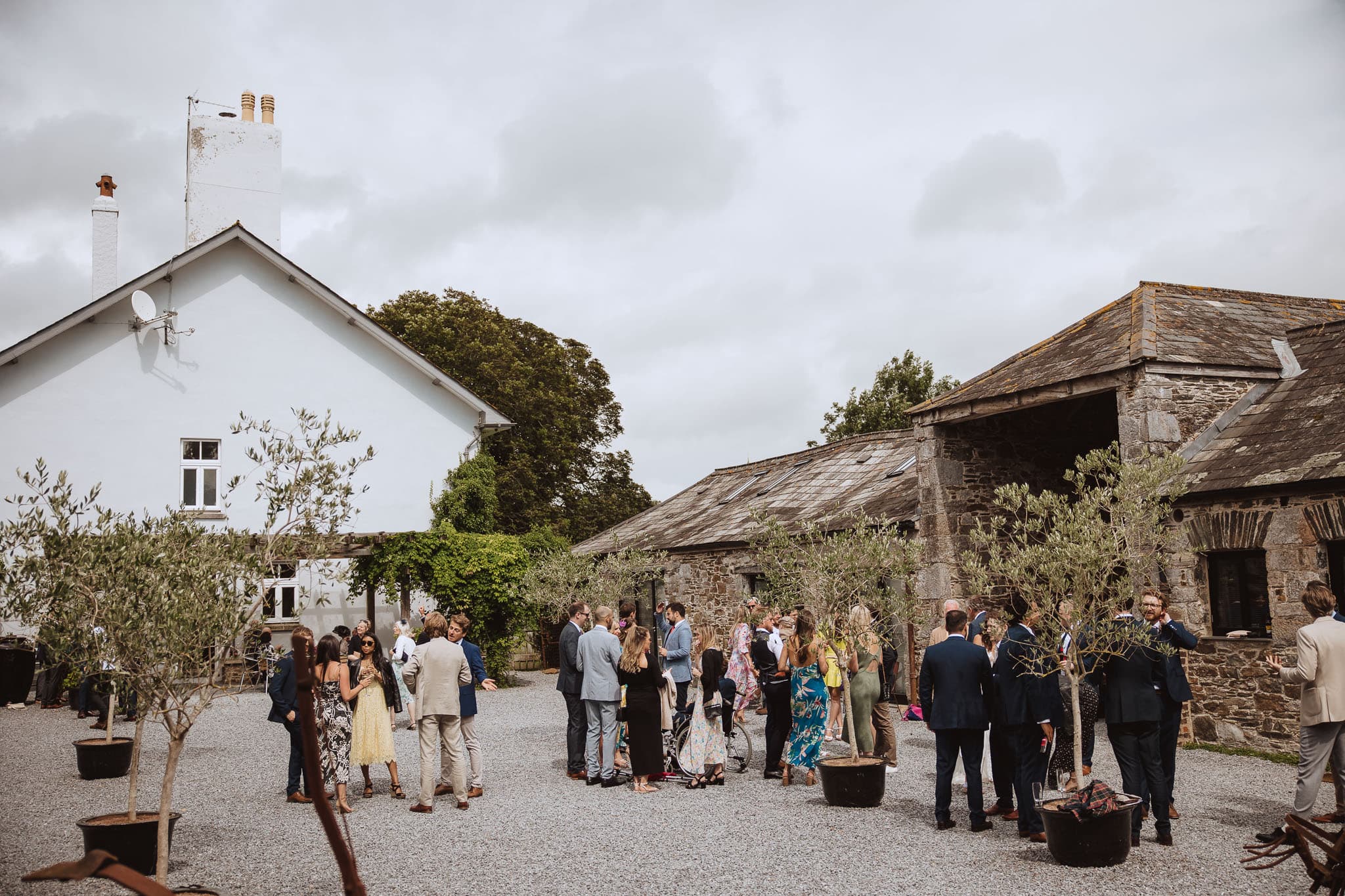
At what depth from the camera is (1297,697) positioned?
1118 cm

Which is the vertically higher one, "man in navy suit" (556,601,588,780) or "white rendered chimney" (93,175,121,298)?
"white rendered chimney" (93,175,121,298)

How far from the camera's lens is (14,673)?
64.0ft

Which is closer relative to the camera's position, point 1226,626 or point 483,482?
point 1226,626

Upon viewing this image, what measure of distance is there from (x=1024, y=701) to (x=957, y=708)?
50 centimetres

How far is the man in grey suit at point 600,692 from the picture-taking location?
34.6ft

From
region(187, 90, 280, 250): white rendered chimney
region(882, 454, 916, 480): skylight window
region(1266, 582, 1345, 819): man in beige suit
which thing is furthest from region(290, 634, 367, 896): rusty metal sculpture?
region(187, 90, 280, 250): white rendered chimney

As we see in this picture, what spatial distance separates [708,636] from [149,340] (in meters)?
16.1

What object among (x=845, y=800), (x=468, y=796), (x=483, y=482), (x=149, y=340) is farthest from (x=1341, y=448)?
(x=149, y=340)

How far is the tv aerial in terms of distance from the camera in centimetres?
2070

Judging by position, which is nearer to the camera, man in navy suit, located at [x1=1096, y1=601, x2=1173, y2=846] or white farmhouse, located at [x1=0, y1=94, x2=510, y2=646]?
man in navy suit, located at [x1=1096, y1=601, x2=1173, y2=846]

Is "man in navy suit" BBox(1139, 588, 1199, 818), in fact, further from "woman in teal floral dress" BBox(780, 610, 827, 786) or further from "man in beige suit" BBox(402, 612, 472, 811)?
"man in beige suit" BBox(402, 612, 472, 811)

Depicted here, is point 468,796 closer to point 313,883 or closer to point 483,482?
point 313,883

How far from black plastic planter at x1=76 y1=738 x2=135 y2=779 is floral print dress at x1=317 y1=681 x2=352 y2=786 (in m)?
3.74

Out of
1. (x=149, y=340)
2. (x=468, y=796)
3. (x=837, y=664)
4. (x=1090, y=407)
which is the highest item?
(x=149, y=340)
